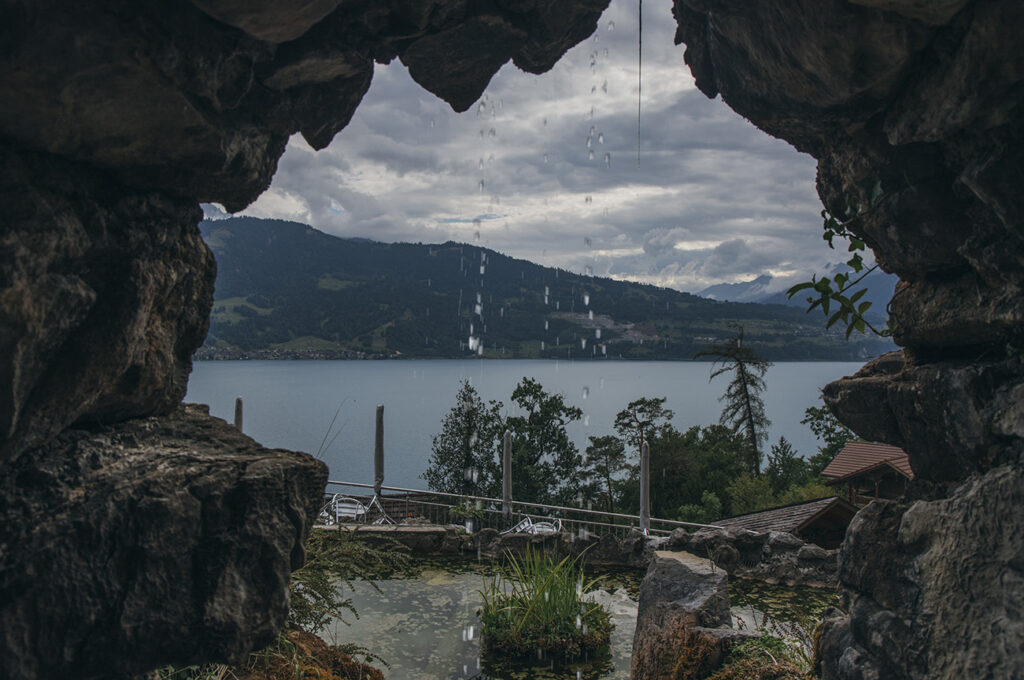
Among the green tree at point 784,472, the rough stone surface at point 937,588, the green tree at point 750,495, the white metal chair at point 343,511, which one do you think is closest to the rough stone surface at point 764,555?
the rough stone surface at point 937,588

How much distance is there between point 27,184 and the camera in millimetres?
2367

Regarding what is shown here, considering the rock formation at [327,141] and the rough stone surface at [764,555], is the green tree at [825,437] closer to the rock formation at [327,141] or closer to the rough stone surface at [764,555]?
the rough stone surface at [764,555]

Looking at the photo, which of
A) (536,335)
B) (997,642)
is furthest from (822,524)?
(536,335)

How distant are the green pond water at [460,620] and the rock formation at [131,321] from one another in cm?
296

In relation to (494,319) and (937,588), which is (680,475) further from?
(494,319)

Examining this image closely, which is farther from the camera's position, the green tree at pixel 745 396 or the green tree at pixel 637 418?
the green tree at pixel 745 396

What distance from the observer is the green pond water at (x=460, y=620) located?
5699 mm

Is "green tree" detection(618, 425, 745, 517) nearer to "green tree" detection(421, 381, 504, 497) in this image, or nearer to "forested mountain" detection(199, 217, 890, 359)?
"green tree" detection(421, 381, 504, 497)

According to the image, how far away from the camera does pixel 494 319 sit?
400ft

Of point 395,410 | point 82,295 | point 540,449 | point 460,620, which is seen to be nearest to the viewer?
point 82,295

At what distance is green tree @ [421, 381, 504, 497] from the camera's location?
27797 mm

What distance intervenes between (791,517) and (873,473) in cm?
196

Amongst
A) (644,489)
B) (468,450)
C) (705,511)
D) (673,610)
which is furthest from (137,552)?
(468,450)

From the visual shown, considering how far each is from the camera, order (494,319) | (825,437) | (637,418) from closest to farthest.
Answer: (825,437) → (637,418) → (494,319)
